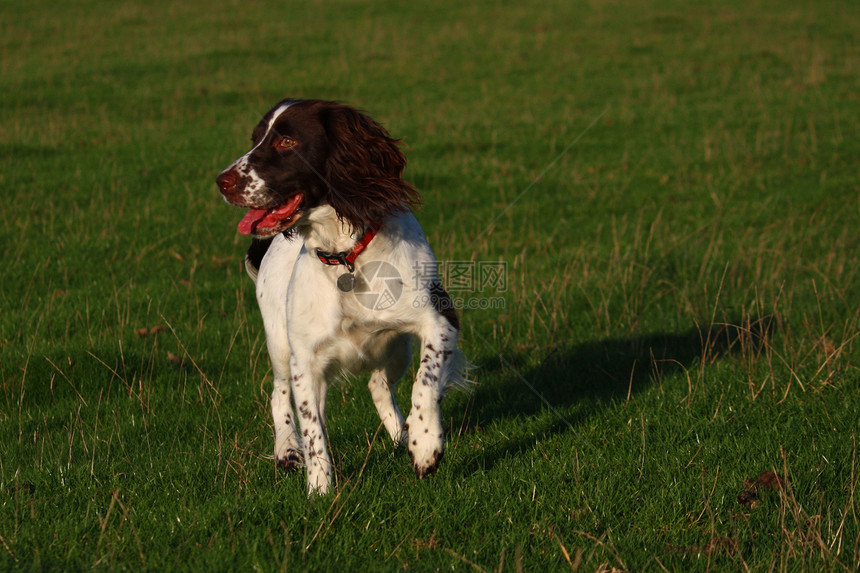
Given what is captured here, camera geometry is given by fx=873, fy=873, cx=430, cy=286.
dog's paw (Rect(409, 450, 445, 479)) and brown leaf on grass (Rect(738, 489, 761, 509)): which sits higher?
brown leaf on grass (Rect(738, 489, 761, 509))

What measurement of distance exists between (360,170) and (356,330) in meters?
0.73

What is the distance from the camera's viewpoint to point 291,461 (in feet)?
13.7

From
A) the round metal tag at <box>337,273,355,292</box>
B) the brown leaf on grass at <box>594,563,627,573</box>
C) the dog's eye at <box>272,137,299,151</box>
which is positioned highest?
the dog's eye at <box>272,137,299,151</box>

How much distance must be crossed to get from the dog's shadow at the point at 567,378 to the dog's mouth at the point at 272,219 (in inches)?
52.7

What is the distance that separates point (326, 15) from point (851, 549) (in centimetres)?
2336

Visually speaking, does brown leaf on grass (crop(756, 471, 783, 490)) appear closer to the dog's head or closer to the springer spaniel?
the springer spaniel

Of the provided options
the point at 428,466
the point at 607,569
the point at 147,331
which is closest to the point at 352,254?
the point at 428,466

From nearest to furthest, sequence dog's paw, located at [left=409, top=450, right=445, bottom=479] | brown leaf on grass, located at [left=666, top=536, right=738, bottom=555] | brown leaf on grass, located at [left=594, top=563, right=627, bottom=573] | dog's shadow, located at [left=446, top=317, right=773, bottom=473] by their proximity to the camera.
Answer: brown leaf on grass, located at [left=594, top=563, right=627, bottom=573] < brown leaf on grass, located at [left=666, top=536, right=738, bottom=555] < dog's paw, located at [left=409, top=450, right=445, bottom=479] < dog's shadow, located at [left=446, top=317, right=773, bottom=473]

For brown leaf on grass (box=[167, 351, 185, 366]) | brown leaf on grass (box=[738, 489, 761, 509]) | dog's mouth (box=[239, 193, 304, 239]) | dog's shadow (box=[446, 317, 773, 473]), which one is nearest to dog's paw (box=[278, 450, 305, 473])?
dog's shadow (box=[446, 317, 773, 473])

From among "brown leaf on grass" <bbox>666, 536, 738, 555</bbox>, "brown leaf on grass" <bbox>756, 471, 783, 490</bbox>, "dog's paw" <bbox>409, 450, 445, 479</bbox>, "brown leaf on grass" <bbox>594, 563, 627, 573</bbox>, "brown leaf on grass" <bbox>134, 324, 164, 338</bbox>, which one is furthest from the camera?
"brown leaf on grass" <bbox>134, 324, 164, 338</bbox>

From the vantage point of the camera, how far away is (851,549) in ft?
10.1

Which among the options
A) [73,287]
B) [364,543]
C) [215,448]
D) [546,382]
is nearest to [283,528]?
[364,543]

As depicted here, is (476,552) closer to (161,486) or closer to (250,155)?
(161,486)

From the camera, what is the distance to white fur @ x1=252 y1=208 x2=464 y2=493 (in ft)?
12.6
